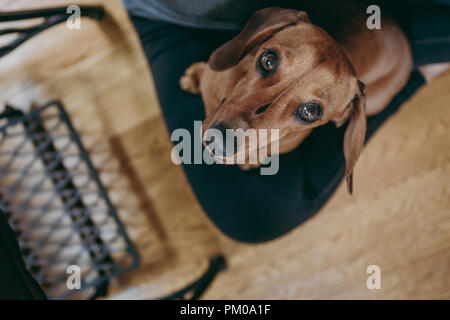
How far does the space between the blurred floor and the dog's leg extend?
0.29 m

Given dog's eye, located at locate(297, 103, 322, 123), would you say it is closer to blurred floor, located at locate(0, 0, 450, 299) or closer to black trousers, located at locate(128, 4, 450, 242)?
black trousers, located at locate(128, 4, 450, 242)

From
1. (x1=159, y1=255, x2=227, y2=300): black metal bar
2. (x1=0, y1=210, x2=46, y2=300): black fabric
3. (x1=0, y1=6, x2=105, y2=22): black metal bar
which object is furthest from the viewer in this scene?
(x1=159, y1=255, x2=227, y2=300): black metal bar

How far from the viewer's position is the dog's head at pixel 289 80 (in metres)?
0.87

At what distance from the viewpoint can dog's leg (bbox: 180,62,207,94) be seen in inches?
45.5

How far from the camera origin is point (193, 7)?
1.08 metres

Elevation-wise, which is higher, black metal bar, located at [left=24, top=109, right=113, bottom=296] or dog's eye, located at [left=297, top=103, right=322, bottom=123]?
dog's eye, located at [left=297, top=103, right=322, bottom=123]

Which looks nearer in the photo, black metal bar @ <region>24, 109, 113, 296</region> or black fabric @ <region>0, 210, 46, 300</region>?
black fabric @ <region>0, 210, 46, 300</region>

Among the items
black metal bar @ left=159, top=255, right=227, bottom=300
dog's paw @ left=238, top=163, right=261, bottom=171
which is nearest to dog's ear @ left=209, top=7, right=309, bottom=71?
dog's paw @ left=238, top=163, right=261, bottom=171

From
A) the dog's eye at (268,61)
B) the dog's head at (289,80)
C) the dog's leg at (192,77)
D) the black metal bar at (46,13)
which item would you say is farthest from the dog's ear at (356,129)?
the black metal bar at (46,13)

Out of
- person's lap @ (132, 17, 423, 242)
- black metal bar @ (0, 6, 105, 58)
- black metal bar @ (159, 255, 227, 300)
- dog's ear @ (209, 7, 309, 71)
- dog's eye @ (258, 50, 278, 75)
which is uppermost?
black metal bar @ (0, 6, 105, 58)

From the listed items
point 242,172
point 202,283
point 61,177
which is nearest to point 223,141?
point 242,172

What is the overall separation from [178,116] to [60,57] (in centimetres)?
64
